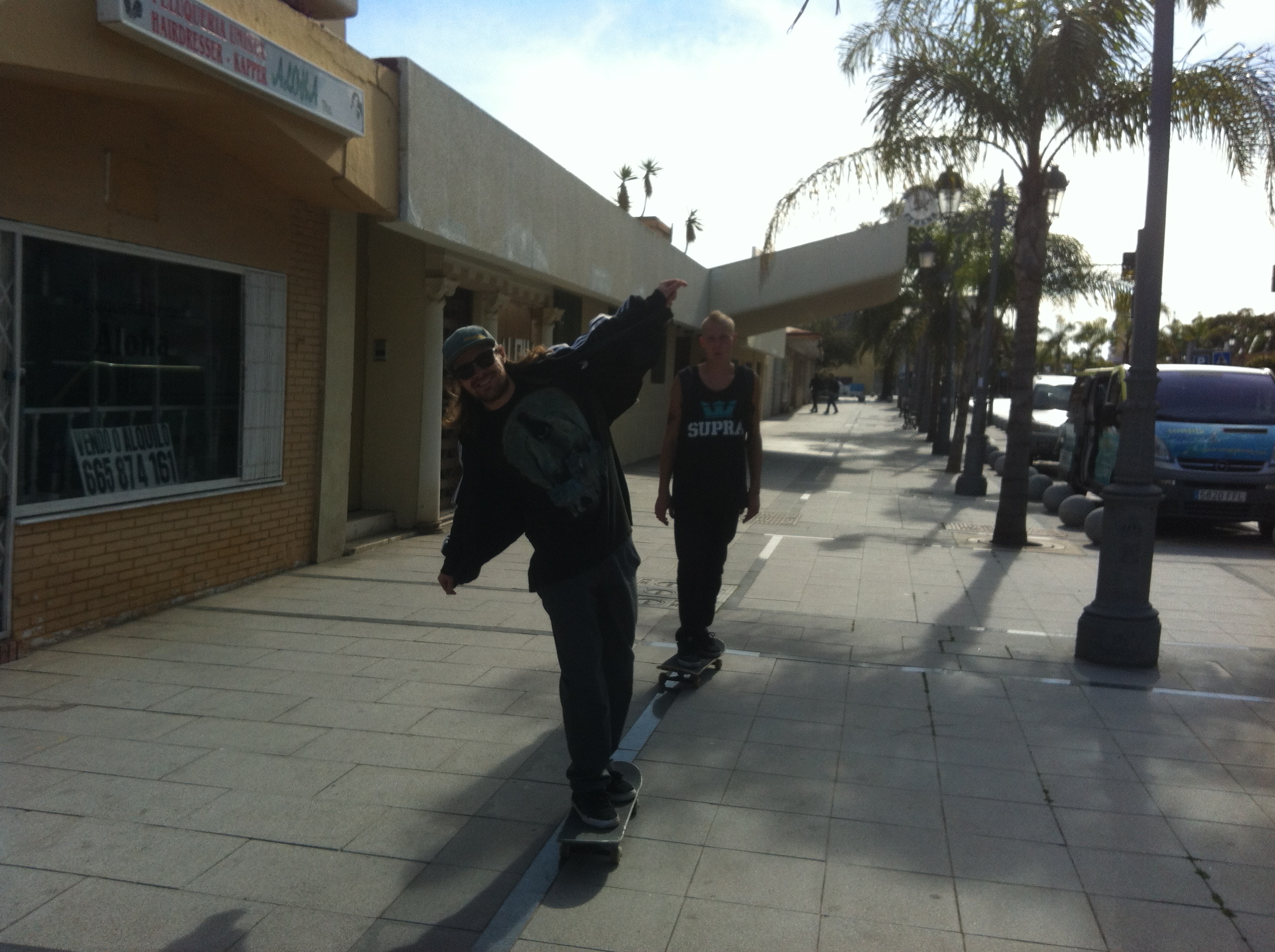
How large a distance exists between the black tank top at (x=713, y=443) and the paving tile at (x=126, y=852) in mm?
2700

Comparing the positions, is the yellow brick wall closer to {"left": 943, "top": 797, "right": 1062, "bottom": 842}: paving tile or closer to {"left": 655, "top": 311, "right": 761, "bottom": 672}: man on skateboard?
{"left": 655, "top": 311, "right": 761, "bottom": 672}: man on skateboard

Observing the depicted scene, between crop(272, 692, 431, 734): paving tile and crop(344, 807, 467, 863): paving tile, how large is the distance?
36.0 inches

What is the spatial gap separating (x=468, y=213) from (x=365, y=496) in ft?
9.41

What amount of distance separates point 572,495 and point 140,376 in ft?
13.9

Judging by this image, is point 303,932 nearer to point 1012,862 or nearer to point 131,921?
point 131,921

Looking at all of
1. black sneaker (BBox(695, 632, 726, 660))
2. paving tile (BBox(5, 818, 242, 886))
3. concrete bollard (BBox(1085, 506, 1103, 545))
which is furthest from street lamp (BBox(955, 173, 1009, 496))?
paving tile (BBox(5, 818, 242, 886))

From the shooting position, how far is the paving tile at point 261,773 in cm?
432

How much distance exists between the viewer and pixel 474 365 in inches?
145

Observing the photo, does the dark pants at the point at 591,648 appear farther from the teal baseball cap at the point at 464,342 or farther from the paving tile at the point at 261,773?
the paving tile at the point at 261,773

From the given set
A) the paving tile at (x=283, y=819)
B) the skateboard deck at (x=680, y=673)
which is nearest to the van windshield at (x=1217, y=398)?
the skateboard deck at (x=680, y=673)

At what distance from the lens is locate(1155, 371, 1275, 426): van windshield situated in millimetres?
13102

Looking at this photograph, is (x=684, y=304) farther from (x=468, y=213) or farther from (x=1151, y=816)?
(x=1151, y=816)

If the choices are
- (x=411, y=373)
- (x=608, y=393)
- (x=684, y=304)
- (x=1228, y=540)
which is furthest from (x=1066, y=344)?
(x=608, y=393)

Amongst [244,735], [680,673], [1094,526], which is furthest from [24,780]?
[1094,526]
